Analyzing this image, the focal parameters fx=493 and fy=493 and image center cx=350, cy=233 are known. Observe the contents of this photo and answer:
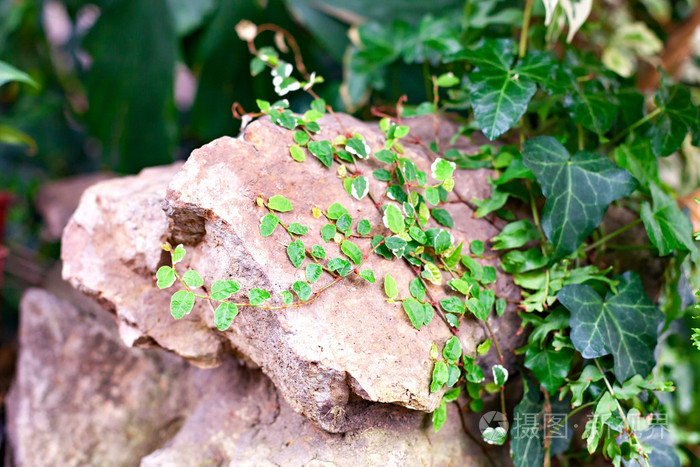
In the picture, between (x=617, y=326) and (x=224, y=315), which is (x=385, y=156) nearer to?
(x=224, y=315)

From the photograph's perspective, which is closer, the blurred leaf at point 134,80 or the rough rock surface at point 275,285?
the rough rock surface at point 275,285

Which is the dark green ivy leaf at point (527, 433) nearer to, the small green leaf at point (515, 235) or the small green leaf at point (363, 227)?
the small green leaf at point (515, 235)

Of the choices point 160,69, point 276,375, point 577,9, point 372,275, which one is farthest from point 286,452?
point 160,69

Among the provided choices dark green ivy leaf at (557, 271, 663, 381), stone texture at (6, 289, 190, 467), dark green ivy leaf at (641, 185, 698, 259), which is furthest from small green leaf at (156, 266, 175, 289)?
dark green ivy leaf at (641, 185, 698, 259)

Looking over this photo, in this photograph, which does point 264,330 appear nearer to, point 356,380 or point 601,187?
point 356,380

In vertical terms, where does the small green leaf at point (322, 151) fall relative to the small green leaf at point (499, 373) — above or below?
above

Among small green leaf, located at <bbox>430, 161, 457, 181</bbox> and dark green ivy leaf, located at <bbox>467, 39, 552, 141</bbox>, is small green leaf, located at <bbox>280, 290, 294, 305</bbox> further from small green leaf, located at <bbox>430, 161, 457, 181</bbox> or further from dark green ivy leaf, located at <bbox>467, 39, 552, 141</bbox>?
dark green ivy leaf, located at <bbox>467, 39, 552, 141</bbox>

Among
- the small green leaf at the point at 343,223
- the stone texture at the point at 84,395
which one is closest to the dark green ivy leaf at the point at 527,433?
the small green leaf at the point at 343,223

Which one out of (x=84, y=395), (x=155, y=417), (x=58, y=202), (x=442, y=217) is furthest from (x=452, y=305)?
(x=58, y=202)
